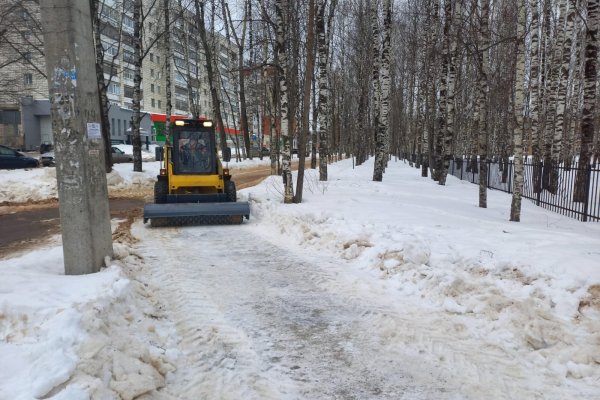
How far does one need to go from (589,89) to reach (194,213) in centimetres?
1206

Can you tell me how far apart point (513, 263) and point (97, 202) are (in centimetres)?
561

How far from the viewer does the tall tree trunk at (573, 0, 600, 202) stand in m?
11.9

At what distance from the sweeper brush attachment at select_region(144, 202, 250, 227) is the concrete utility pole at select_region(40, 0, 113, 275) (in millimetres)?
5064

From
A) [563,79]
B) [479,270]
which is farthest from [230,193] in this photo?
[563,79]

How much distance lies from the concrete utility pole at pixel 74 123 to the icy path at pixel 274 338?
50.4 inches

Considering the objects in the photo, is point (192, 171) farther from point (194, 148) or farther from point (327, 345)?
point (327, 345)

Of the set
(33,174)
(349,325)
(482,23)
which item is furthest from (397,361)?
(33,174)

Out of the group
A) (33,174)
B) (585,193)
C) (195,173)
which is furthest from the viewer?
(33,174)

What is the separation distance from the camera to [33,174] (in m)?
18.5

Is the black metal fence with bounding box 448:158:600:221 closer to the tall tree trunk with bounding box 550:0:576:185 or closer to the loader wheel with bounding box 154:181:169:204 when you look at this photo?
the tall tree trunk with bounding box 550:0:576:185

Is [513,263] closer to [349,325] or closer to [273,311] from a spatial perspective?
[349,325]

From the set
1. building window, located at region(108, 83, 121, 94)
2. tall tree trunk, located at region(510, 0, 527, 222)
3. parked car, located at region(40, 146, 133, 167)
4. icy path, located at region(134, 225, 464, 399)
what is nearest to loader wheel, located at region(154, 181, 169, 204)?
icy path, located at region(134, 225, 464, 399)

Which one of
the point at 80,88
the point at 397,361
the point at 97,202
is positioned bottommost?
the point at 397,361

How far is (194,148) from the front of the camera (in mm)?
12320
